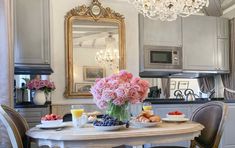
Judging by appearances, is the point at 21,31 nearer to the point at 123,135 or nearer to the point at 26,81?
the point at 26,81

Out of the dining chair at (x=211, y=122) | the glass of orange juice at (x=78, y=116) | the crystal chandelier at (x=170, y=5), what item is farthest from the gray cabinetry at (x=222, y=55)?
the glass of orange juice at (x=78, y=116)

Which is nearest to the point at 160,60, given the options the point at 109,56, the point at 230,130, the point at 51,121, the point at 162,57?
the point at 162,57

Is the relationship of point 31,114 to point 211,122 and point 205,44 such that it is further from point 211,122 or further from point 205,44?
point 205,44

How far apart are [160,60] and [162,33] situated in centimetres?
48

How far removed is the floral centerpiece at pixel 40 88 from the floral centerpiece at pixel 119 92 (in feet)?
6.64

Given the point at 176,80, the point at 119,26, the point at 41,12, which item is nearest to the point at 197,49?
the point at 176,80

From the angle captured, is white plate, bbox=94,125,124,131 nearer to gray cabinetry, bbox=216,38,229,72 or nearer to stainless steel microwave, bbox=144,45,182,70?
stainless steel microwave, bbox=144,45,182,70

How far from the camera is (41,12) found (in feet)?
13.5

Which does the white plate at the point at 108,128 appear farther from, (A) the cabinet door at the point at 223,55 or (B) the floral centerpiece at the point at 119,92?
(A) the cabinet door at the point at 223,55

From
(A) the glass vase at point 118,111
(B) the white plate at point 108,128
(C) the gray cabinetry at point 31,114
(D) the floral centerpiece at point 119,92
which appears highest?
(D) the floral centerpiece at point 119,92

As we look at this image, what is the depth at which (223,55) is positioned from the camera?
5.34 m

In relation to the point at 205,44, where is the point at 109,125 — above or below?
below

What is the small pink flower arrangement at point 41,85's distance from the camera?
3.92 meters

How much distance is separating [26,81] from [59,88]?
0.50 m
